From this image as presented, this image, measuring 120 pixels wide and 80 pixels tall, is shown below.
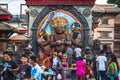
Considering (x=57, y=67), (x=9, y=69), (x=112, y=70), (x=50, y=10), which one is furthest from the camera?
(x=50, y=10)

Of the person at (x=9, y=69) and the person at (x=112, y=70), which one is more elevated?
the person at (x=9, y=69)

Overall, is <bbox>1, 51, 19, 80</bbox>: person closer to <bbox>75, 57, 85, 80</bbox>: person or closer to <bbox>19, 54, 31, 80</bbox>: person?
<bbox>19, 54, 31, 80</bbox>: person

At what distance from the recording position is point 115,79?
23266 millimetres

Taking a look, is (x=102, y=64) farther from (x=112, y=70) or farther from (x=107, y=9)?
(x=107, y=9)

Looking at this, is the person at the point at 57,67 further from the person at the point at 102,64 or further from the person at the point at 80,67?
the person at the point at 102,64

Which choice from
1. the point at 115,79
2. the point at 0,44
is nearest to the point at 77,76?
the point at 115,79

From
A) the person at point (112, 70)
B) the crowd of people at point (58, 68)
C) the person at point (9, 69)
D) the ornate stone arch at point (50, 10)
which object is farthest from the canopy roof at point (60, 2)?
the person at point (9, 69)

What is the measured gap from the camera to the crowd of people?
17812 mm

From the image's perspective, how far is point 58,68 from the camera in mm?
26547

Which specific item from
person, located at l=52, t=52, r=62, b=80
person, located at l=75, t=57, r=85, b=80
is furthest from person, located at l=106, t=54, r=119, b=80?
person, located at l=52, t=52, r=62, b=80

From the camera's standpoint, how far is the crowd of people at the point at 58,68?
58.4ft

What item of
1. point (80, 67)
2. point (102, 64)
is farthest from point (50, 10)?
point (80, 67)

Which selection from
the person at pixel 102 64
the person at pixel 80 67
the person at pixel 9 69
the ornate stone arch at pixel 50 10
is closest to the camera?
the person at pixel 9 69

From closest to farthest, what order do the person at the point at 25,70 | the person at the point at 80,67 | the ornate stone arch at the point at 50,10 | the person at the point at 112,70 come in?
the person at the point at 25,70 < the person at the point at 112,70 < the person at the point at 80,67 < the ornate stone arch at the point at 50,10
